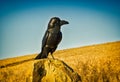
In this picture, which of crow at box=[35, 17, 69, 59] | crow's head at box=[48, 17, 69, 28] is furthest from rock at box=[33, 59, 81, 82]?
crow's head at box=[48, 17, 69, 28]

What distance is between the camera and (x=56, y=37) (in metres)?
4.38

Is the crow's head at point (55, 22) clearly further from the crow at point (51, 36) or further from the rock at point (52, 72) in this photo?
the rock at point (52, 72)

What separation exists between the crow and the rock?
486mm

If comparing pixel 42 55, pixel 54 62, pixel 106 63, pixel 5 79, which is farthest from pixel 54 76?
pixel 106 63

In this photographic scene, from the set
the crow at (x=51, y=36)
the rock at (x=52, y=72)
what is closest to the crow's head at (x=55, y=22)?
the crow at (x=51, y=36)

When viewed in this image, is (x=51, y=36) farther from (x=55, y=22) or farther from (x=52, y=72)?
→ (x=52, y=72)

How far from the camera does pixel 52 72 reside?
3770 millimetres

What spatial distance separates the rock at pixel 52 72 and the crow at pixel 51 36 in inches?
19.1

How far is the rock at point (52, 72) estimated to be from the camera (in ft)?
12.2

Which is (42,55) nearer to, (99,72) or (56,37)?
(56,37)

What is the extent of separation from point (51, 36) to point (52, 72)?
782 millimetres

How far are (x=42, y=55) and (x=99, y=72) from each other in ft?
10.8

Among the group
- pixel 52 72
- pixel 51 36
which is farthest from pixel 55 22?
pixel 52 72

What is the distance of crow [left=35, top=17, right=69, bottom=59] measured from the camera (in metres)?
4.28
